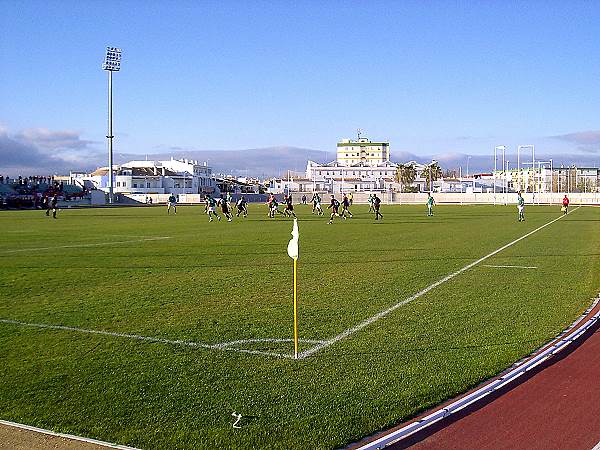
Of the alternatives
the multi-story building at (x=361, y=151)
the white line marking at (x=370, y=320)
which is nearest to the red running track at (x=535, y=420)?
the white line marking at (x=370, y=320)

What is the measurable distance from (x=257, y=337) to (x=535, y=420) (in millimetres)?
3961

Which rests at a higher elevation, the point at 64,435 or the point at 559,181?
the point at 559,181

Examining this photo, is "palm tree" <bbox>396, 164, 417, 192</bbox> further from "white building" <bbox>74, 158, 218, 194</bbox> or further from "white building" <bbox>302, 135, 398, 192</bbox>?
"white building" <bbox>74, 158, 218, 194</bbox>

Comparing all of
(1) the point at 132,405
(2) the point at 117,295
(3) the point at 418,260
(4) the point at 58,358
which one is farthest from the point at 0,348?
(3) the point at 418,260

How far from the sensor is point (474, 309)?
35.7ft

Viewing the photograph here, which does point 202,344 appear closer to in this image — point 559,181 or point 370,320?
point 370,320

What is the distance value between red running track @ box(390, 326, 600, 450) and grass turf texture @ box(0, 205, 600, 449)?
17.3 inches

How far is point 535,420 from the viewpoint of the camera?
5.98m

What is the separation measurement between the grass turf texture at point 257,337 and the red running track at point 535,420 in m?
0.44

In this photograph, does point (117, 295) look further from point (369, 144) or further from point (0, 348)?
point (369, 144)

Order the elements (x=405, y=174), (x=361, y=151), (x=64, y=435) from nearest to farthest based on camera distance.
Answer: (x=64, y=435) < (x=405, y=174) < (x=361, y=151)

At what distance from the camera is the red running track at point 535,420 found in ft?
17.9

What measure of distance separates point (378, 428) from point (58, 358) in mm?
4123

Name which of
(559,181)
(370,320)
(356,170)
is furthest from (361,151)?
(370,320)
